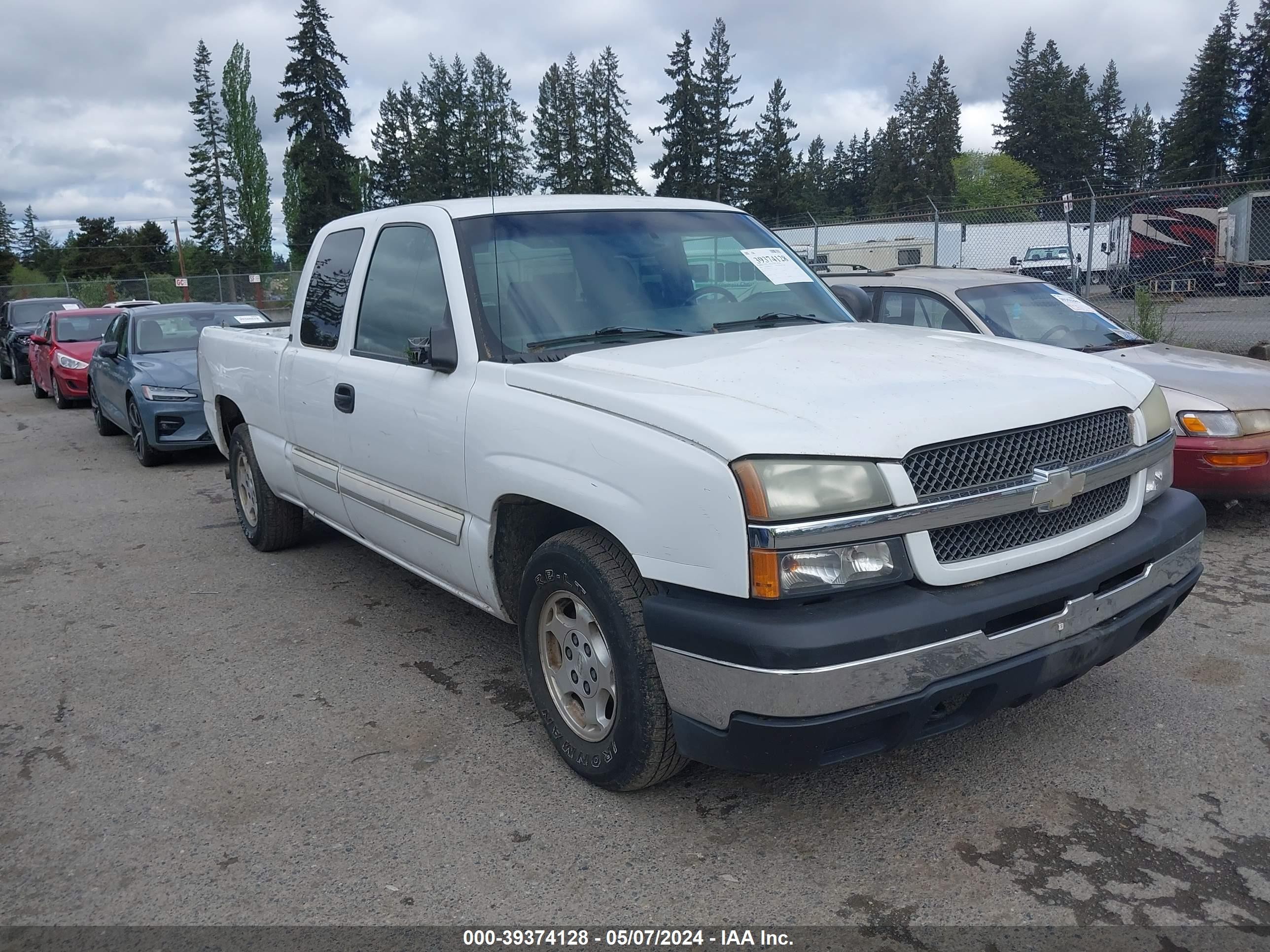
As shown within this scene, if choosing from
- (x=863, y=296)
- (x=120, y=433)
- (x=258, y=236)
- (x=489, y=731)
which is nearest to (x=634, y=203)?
(x=863, y=296)

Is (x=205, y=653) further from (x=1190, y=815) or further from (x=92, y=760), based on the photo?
(x=1190, y=815)

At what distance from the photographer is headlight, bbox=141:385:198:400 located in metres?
9.80

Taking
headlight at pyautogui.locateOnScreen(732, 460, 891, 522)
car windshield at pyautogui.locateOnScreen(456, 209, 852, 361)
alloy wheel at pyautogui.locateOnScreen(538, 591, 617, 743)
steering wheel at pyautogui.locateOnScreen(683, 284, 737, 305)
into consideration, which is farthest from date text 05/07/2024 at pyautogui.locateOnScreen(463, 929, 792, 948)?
steering wheel at pyautogui.locateOnScreen(683, 284, 737, 305)

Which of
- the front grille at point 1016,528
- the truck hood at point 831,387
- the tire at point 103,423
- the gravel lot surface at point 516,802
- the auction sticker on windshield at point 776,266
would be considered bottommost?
the gravel lot surface at point 516,802

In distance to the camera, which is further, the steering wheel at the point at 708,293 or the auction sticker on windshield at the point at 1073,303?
the auction sticker on windshield at the point at 1073,303

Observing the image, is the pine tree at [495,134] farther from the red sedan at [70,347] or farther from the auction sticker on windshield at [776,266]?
the auction sticker on windshield at [776,266]

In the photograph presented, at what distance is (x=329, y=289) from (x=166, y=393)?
5.75m

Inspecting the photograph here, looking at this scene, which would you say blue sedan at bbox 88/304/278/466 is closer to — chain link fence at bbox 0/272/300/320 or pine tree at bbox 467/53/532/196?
chain link fence at bbox 0/272/300/320

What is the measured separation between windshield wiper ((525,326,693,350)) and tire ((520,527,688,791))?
31.2 inches

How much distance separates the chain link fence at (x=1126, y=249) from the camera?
13.4 metres

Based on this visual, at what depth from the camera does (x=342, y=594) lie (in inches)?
218

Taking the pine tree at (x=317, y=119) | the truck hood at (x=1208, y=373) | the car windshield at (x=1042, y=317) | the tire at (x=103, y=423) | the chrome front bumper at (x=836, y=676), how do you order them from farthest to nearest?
1. the pine tree at (x=317, y=119)
2. the tire at (x=103, y=423)
3. the car windshield at (x=1042, y=317)
4. the truck hood at (x=1208, y=373)
5. the chrome front bumper at (x=836, y=676)

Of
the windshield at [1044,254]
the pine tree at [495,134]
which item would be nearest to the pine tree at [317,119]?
the pine tree at [495,134]

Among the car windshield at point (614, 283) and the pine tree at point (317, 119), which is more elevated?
the pine tree at point (317, 119)
